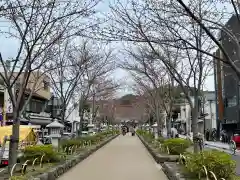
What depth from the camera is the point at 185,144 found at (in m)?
19.8

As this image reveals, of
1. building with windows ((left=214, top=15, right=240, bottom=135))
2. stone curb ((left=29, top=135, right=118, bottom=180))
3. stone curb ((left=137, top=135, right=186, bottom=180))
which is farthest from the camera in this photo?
building with windows ((left=214, top=15, right=240, bottom=135))

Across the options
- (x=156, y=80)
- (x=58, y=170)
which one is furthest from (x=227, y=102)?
(x=58, y=170)

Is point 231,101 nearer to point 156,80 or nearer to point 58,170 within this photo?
point 156,80

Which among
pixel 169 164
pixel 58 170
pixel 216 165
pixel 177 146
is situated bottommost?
pixel 58 170

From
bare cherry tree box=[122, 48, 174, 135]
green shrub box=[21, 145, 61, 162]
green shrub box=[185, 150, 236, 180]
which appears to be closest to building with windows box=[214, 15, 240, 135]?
bare cherry tree box=[122, 48, 174, 135]

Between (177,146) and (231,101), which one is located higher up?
(231,101)

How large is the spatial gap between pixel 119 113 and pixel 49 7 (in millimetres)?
85508

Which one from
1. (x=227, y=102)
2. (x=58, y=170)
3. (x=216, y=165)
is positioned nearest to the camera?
(x=216, y=165)

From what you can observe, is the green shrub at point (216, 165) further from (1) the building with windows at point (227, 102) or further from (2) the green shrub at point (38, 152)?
(1) the building with windows at point (227, 102)

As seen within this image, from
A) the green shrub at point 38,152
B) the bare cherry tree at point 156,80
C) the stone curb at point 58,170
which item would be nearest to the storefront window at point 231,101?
the bare cherry tree at point 156,80

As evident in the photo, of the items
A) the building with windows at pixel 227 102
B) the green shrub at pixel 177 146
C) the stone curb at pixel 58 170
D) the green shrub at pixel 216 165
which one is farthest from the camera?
the building with windows at pixel 227 102

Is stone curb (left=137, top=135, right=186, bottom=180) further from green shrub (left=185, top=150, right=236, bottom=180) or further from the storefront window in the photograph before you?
the storefront window

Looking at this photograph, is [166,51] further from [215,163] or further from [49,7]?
[215,163]

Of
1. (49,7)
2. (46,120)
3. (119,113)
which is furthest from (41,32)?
(119,113)
